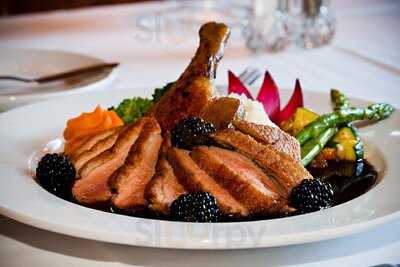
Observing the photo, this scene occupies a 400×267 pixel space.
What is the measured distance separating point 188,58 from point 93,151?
5.72 ft

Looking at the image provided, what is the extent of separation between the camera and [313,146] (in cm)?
238

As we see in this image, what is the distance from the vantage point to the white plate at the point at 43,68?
10.5ft

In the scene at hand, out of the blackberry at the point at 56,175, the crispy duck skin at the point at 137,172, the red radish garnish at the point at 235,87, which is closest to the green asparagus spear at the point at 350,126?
the red radish garnish at the point at 235,87

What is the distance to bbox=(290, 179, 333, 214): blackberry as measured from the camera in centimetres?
184

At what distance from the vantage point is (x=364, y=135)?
2467 mm

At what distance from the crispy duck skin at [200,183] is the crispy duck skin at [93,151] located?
26 centimetres

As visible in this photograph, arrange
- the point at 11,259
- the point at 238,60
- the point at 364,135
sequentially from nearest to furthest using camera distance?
1. the point at 11,259
2. the point at 364,135
3. the point at 238,60

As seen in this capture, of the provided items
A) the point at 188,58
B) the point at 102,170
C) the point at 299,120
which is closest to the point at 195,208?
the point at 102,170

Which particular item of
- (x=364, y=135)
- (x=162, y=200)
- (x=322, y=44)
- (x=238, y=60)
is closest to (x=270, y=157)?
(x=162, y=200)

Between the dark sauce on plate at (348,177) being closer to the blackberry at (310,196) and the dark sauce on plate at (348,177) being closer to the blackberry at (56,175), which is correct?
the blackberry at (310,196)

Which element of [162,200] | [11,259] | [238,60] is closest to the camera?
[11,259]

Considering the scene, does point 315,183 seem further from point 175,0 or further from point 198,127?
point 175,0

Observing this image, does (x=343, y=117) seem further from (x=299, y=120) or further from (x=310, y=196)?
(x=310, y=196)

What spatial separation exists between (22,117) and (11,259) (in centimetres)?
93
